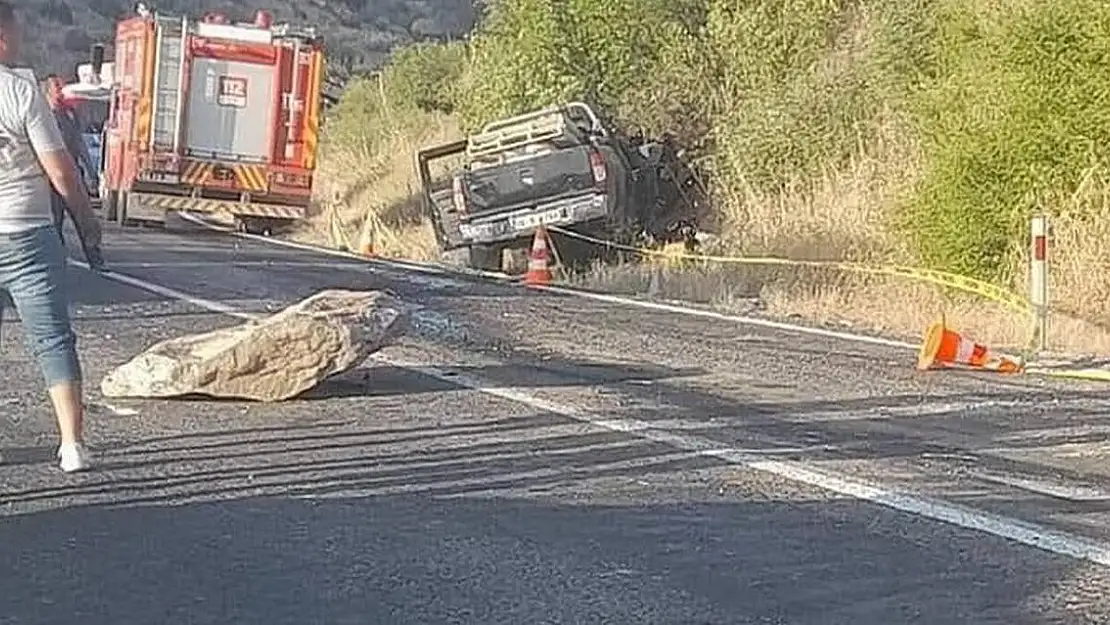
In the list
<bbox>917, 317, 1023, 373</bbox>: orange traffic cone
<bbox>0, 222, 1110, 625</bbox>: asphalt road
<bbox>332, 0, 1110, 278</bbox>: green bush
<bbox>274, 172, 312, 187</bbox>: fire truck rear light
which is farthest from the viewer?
<bbox>274, 172, 312, 187</bbox>: fire truck rear light

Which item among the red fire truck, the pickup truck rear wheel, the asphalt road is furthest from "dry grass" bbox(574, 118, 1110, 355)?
the red fire truck

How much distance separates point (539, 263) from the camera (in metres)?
18.7

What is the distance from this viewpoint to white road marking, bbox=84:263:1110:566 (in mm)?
6391

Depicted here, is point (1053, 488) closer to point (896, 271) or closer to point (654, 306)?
point (896, 271)

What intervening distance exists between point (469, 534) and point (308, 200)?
71.9ft

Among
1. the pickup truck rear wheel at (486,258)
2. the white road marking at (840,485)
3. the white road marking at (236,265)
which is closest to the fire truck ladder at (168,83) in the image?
the white road marking at (236,265)

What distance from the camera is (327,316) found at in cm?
998

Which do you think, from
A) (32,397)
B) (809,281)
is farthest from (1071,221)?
(32,397)

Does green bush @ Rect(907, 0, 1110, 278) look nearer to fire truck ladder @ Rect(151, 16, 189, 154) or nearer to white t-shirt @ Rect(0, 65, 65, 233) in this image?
white t-shirt @ Rect(0, 65, 65, 233)

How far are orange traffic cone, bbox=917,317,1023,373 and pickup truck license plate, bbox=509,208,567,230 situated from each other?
7.96 meters

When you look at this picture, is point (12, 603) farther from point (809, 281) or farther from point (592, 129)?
point (592, 129)

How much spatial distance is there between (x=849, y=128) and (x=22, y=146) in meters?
15.8

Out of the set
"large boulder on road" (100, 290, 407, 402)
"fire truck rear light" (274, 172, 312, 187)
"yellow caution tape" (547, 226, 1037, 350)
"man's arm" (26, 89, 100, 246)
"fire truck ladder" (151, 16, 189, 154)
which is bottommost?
"large boulder on road" (100, 290, 407, 402)

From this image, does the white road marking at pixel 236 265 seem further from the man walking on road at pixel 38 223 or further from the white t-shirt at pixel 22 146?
the white t-shirt at pixel 22 146
